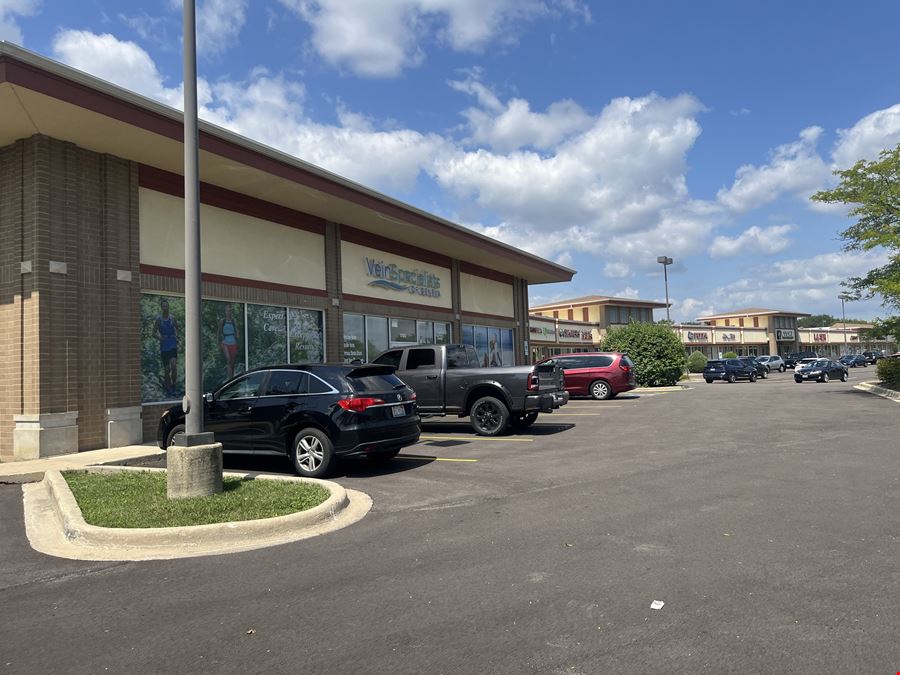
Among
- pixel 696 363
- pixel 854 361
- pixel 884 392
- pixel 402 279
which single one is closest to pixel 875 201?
pixel 884 392

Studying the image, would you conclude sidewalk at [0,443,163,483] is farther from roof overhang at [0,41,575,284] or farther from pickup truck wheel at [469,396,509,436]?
pickup truck wheel at [469,396,509,436]

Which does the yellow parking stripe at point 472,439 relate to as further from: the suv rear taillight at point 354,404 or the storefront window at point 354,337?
the storefront window at point 354,337

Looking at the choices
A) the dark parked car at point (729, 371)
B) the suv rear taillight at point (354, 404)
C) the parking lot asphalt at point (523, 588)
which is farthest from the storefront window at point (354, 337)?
the dark parked car at point (729, 371)

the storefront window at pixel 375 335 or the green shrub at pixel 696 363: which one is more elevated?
the storefront window at pixel 375 335

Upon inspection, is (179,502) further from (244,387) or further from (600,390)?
(600,390)

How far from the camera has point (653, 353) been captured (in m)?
36.1

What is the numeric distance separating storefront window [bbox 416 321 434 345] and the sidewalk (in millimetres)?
11786

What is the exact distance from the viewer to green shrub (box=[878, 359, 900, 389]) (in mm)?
28125

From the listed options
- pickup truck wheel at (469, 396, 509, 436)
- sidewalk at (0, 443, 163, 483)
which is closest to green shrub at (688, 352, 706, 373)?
pickup truck wheel at (469, 396, 509, 436)

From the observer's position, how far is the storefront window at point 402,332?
21.9m

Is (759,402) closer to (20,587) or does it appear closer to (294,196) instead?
(294,196)

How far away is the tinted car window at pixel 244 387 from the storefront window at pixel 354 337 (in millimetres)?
8941

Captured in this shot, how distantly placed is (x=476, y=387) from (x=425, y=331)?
1017cm

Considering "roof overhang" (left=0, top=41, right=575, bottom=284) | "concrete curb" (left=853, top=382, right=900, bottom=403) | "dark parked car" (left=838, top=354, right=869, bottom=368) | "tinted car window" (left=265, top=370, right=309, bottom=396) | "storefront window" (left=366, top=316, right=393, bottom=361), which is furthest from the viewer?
"dark parked car" (left=838, top=354, right=869, bottom=368)
